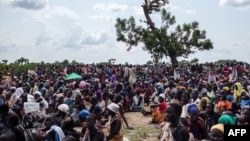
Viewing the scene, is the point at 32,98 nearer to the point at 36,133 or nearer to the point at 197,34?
the point at 36,133

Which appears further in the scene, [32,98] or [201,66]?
[201,66]

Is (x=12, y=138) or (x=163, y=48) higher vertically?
(x=163, y=48)

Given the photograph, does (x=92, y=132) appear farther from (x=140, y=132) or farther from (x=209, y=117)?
(x=140, y=132)

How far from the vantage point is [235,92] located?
543 inches

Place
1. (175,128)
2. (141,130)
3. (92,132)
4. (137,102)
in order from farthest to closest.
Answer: (137,102), (141,130), (92,132), (175,128)

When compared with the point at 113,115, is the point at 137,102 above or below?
below

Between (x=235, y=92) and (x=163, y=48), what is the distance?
14367 millimetres

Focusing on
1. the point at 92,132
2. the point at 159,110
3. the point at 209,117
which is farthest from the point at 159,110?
the point at 92,132

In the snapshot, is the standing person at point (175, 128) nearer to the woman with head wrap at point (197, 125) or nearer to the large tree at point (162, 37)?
the woman with head wrap at point (197, 125)

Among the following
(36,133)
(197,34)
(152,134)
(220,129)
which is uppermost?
(197,34)

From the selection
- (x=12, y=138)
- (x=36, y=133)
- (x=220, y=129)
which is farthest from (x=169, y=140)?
(x=36, y=133)

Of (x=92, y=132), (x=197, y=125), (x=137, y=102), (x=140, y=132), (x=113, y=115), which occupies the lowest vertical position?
(x=140, y=132)

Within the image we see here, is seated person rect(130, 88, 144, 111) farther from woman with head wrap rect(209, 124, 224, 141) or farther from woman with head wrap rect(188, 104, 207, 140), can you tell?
woman with head wrap rect(209, 124, 224, 141)

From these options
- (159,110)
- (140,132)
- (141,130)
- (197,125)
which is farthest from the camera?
(159,110)
